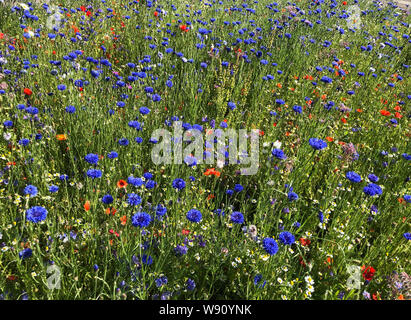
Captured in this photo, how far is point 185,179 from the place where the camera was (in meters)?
2.30

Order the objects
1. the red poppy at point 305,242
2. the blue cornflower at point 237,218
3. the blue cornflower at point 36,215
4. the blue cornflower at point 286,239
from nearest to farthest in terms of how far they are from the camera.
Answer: the blue cornflower at point 36,215, the blue cornflower at point 286,239, the blue cornflower at point 237,218, the red poppy at point 305,242

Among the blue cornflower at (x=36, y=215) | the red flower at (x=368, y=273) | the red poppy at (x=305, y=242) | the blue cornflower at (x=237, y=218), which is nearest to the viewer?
the blue cornflower at (x=36, y=215)

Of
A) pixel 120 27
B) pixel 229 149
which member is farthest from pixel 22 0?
pixel 229 149

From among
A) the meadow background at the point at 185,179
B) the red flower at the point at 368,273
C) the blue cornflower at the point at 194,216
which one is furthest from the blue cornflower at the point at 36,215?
the red flower at the point at 368,273

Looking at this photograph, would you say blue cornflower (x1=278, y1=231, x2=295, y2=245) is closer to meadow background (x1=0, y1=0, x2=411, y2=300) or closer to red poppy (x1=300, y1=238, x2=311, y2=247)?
meadow background (x1=0, y1=0, x2=411, y2=300)

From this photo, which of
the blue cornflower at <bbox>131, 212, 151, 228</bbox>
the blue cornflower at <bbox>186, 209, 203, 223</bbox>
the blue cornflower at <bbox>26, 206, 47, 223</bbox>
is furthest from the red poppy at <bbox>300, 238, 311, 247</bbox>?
the blue cornflower at <bbox>26, 206, 47, 223</bbox>

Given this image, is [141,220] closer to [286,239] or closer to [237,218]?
[237,218]

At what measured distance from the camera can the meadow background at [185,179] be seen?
68.6 inches

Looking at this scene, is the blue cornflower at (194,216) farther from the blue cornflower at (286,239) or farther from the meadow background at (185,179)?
the blue cornflower at (286,239)

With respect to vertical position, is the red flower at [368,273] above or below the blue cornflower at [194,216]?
below

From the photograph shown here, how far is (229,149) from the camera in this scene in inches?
111

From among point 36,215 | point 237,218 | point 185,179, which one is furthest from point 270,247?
point 36,215
